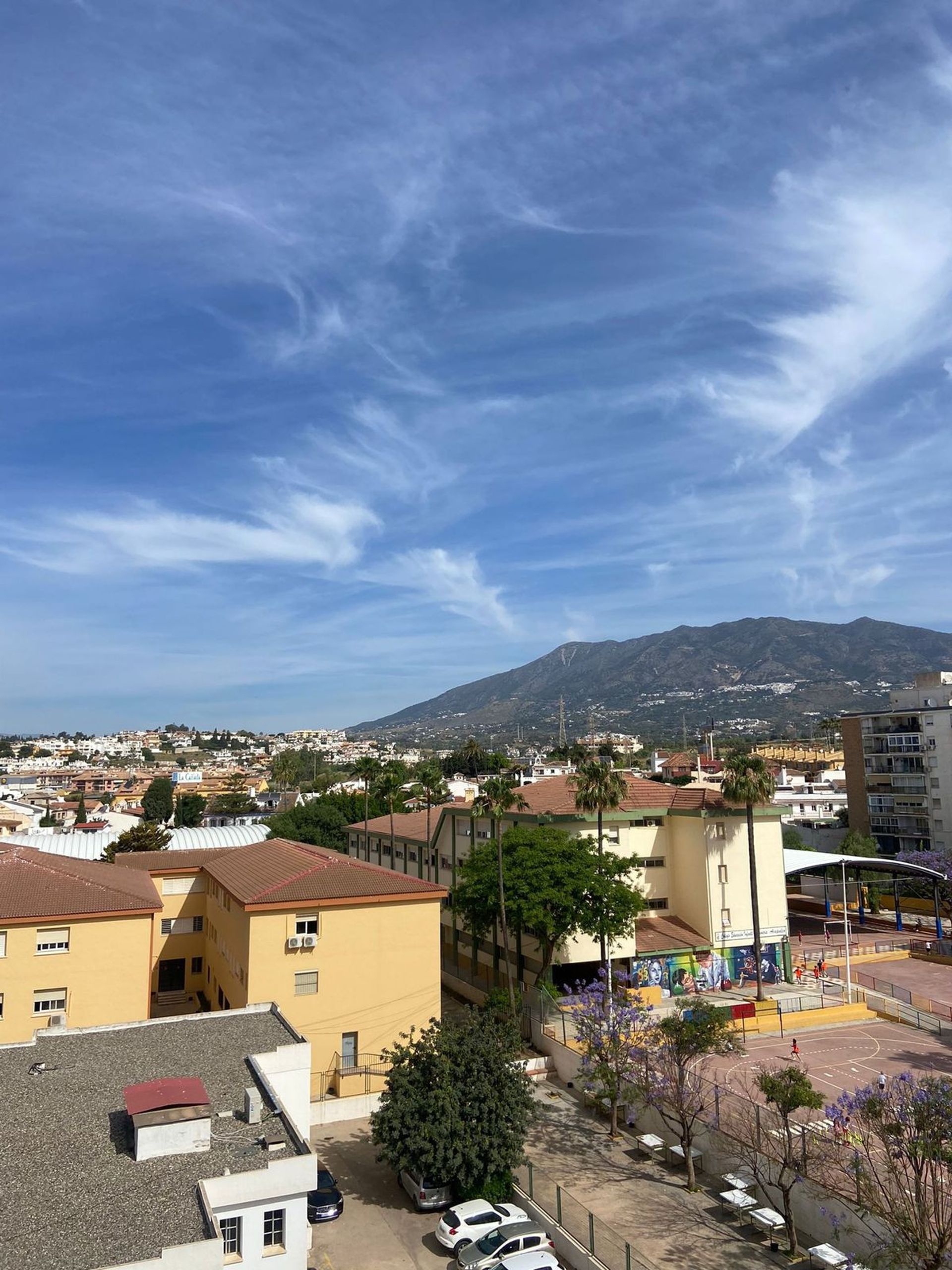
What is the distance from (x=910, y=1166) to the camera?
2097cm

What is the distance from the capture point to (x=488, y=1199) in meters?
24.4

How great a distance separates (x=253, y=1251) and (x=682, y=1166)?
15675 mm

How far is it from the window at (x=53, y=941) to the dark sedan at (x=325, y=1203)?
537 inches

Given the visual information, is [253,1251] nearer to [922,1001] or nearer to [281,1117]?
[281,1117]

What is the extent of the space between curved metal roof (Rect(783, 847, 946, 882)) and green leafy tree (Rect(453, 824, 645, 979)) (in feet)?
77.0

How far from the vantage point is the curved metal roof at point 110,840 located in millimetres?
74688

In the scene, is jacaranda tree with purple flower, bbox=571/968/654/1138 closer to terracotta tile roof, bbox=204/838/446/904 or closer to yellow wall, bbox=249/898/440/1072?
yellow wall, bbox=249/898/440/1072

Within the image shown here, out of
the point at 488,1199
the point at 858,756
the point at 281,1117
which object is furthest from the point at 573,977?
the point at 858,756

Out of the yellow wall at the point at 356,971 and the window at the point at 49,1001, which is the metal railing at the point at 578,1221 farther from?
the window at the point at 49,1001

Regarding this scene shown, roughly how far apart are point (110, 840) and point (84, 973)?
175ft

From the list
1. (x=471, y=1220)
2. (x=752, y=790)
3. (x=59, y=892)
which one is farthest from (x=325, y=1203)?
(x=752, y=790)

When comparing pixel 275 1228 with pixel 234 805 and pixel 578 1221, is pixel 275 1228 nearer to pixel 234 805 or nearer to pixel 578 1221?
pixel 578 1221

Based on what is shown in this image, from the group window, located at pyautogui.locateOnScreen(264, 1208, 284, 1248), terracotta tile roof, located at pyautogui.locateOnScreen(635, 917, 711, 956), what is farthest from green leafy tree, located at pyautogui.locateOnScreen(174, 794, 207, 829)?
window, located at pyautogui.locateOnScreen(264, 1208, 284, 1248)

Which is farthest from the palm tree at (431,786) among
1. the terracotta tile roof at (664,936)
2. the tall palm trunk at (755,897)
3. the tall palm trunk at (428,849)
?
the tall palm trunk at (755,897)
